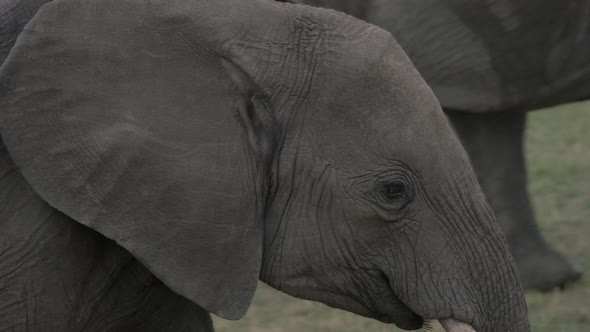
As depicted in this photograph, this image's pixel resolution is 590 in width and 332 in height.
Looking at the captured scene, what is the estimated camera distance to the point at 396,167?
253 centimetres

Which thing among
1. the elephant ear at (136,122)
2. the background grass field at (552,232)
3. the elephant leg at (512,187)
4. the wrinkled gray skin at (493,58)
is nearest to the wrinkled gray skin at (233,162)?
the elephant ear at (136,122)

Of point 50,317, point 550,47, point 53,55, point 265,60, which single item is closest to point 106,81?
point 53,55

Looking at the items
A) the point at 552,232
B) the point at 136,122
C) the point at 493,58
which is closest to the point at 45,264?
the point at 136,122

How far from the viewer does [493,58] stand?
169 inches

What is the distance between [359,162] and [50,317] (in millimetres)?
641

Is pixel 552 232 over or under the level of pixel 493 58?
under

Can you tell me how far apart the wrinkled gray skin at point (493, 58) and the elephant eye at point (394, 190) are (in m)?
1.57

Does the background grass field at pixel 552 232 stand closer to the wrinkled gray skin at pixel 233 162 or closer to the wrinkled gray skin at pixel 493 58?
the wrinkled gray skin at pixel 493 58

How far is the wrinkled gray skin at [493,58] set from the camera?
418 centimetres

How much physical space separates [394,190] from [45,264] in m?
0.65

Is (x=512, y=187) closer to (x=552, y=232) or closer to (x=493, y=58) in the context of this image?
(x=493, y=58)

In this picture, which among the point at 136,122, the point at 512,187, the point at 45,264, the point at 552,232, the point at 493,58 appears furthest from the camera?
the point at 552,232

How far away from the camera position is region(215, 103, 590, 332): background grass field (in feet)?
14.2

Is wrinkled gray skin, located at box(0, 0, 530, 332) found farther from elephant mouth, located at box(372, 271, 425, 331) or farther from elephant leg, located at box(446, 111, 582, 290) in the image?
elephant leg, located at box(446, 111, 582, 290)
